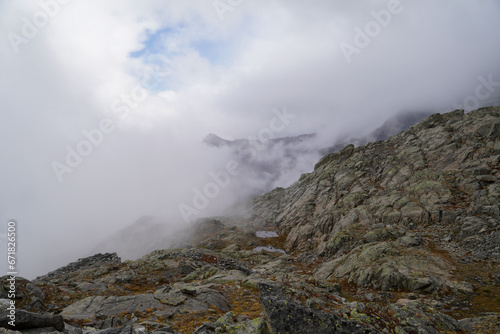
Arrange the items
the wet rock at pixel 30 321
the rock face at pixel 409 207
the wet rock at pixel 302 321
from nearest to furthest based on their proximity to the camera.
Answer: the wet rock at pixel 302 321
the wet rock at pixel 30 321
the rock face at pixel 409 207

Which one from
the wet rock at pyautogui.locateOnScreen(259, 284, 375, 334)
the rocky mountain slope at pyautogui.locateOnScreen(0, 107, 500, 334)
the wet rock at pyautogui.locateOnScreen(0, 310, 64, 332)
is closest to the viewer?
the wet rock at pyautogui.locateOnScreen(259, 284, 375, 334)

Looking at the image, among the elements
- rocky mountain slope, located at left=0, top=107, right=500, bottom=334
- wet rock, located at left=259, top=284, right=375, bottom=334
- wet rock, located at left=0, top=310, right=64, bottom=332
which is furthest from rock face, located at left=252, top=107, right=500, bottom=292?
wet rock, located at left=0, top=310, right=64, bottom=332

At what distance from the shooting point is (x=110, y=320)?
14.7 m

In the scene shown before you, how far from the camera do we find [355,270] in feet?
109

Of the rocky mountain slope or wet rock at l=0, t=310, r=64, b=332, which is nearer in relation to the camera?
wet rock at l=0, t=310, r=64, b=332

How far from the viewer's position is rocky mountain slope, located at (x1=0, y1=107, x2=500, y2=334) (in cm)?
1242

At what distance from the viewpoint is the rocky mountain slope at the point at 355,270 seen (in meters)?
12.4

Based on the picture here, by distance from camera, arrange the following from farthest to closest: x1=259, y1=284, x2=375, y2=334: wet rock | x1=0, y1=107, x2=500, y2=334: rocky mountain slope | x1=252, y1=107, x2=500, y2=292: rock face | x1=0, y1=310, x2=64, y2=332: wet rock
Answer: x1=252, y1=107, x2=500, y2=292: rock face < x1=0, y1=107, x2=500, y2=334: rocky mountain slope < x1=0, y1=310, x2=64, y2=332: wet rock < x1=259, y1=284, x2=375, y2=334: wet rock

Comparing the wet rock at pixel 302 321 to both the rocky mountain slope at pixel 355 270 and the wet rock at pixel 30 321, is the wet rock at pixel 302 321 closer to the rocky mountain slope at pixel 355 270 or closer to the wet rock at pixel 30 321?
the rocky mountain slope at pixel 355 270

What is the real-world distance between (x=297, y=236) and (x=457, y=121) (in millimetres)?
60785

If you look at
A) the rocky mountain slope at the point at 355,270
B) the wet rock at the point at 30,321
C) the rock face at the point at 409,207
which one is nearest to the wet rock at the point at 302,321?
the rocky mountain slope at the point at 355,270

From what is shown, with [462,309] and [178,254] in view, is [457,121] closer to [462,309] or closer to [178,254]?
[462,309]

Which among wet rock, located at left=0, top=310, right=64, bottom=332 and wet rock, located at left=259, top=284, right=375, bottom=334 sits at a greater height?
wet rock, located at left=0, top=310, right=64, bottom=332

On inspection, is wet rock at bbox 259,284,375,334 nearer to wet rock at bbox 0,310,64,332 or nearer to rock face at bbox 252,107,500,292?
wet rock at bbox 0,310,64,332
